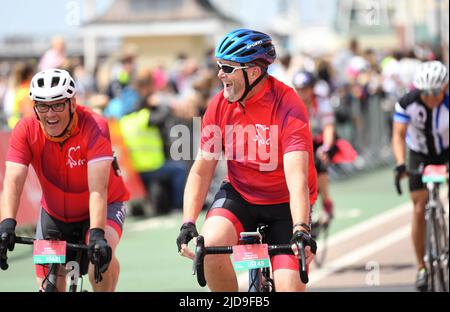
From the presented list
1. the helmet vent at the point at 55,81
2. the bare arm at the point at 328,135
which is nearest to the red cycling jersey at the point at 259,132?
the helmet vent at the point at 55,81

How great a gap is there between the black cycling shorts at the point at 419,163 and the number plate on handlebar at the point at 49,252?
4.52m

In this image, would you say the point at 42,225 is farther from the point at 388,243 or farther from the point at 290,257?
the point at 388,243

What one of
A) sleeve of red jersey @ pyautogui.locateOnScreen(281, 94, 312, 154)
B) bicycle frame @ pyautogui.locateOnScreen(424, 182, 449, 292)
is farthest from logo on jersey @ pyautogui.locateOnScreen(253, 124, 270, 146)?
bicycle frame @ pyautogui.locateOnScreen(424, 182, 449, 292)

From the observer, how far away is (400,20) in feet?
136

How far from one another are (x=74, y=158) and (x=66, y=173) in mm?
129

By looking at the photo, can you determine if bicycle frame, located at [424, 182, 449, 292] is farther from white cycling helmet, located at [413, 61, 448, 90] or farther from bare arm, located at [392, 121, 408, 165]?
white cycling helmet, located at [413, 61, 448, 90]

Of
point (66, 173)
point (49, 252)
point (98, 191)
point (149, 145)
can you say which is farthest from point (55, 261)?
point (149, 145)

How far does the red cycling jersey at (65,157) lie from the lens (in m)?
7.86

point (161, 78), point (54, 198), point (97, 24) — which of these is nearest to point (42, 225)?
point (54, 198)

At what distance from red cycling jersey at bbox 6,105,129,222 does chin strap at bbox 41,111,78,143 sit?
0.11 feet

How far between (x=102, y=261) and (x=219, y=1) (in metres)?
36.4

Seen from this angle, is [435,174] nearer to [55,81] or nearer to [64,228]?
[64,228]
